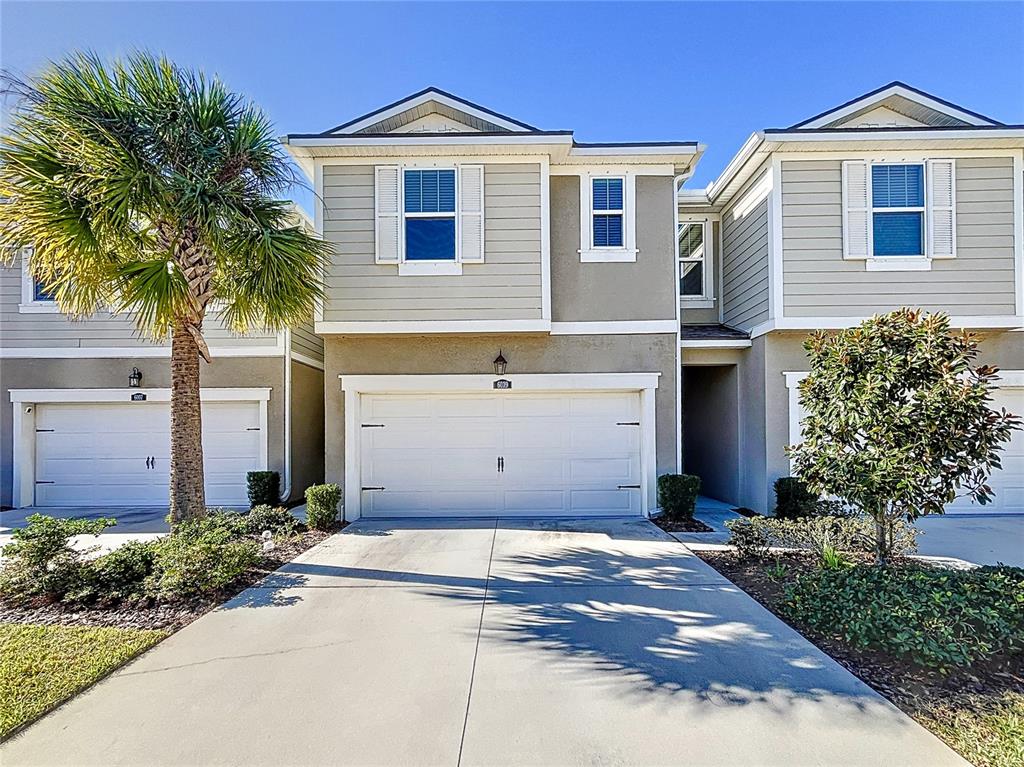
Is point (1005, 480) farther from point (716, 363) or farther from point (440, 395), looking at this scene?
point (440, 395)

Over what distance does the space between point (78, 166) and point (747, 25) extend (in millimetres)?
9457

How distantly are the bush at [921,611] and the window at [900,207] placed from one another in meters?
5.77

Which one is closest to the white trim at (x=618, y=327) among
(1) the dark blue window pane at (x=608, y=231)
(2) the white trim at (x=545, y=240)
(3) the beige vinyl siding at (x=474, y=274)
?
(2) the white trim at (x=545, y=240)

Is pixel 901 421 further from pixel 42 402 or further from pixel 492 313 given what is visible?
pixel 42 402

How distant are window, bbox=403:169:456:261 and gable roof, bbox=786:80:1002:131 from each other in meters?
5.69

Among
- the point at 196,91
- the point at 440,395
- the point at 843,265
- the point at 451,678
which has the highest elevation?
the point at 196,91

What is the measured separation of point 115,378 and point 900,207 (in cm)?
1362

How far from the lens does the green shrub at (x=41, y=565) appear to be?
15.5 feet

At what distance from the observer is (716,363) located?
9586 millimetres

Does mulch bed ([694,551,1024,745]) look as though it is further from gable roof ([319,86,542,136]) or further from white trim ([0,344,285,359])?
white trim ([0,344,285,359])

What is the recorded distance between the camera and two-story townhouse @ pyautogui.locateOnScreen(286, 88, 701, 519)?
27.1 ft

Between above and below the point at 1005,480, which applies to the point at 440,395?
above

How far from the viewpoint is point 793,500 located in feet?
25.5

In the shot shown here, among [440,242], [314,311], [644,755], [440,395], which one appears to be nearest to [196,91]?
[314,311]
